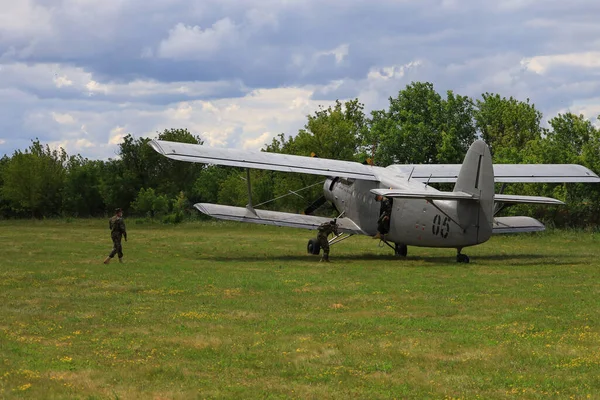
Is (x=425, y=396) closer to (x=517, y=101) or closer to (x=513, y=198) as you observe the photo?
(x=513, y=198)

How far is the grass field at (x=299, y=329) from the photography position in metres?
9.84

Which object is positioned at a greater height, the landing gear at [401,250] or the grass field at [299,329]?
the landing gear at [401,250]

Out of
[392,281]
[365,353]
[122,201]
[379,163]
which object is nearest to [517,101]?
[379,163]

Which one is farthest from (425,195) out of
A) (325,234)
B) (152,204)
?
(152,204)

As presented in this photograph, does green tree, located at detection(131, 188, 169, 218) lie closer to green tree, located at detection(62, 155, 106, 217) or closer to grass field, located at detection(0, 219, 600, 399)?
→ green tree, located at detection(62, 155, 106, 217)

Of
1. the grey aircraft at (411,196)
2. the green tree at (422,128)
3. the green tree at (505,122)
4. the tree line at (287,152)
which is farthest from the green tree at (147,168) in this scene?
the grey aircraft at (411,196)

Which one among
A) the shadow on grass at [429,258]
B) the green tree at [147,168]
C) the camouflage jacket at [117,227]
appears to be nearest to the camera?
the camouflage jacket at [117,227]

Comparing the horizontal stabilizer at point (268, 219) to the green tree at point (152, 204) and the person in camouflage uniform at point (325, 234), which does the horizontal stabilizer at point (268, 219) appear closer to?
the person in camouflage uniform at point (325, 234)

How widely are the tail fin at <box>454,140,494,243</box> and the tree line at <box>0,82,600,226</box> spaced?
36783 millimetres

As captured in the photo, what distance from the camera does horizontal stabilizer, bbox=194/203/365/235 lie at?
92.1 ft

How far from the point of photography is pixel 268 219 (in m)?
28.3

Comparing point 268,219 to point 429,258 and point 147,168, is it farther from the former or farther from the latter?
point 147,168

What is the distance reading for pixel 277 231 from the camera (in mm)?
48156

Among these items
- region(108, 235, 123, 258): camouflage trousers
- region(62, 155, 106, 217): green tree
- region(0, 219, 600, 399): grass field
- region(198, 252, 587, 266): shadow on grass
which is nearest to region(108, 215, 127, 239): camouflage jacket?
region(108, 235, 123, 258): camouflage trousers
